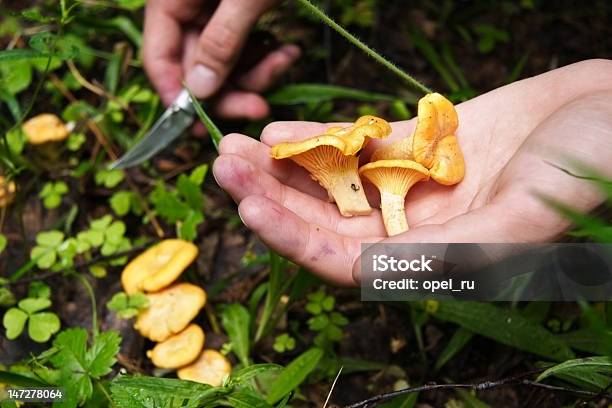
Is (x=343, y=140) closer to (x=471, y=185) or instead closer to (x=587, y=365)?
(x=471, y=185)

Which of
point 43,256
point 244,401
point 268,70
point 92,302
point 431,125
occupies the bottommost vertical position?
point 92,302

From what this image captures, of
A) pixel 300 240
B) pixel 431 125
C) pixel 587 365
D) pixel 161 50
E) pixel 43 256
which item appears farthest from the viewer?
pixel 161 50

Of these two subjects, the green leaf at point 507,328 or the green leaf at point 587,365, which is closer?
the green leaf at point 587,365

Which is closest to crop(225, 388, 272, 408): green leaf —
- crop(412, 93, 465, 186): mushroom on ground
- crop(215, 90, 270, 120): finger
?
crop(412, 93, 465, 186): mushroom on ground

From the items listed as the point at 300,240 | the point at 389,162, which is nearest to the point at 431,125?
the point at 389,162

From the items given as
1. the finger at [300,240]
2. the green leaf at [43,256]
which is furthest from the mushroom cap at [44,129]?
the finger at [300,240]

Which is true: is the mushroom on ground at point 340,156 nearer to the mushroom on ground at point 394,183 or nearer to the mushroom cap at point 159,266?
the mushroom on ground at point 394,183

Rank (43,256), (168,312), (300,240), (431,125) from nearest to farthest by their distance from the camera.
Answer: (300,240) < (431,125) < (168,312) < (43,256)

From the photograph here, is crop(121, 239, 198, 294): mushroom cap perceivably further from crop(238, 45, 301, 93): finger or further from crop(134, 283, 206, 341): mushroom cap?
crop(238, 45, 301, 93): finger
